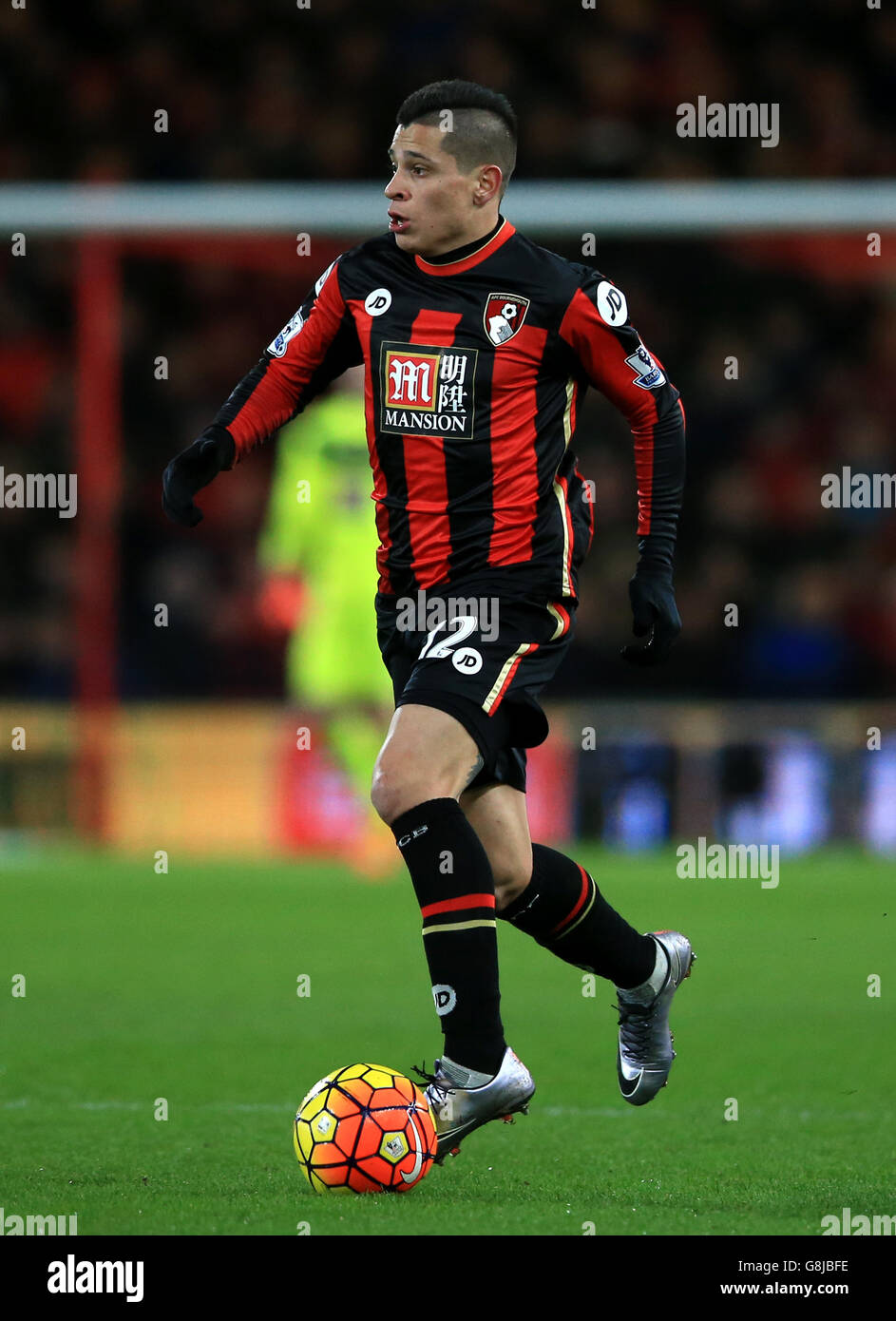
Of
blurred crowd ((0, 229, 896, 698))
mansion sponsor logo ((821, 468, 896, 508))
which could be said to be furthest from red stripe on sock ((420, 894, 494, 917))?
mansion sponsor logo ((821, 468, 896, 508))

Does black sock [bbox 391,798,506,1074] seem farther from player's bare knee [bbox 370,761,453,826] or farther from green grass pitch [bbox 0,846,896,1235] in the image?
green grass pitch [bbox 0,846,896,1235]

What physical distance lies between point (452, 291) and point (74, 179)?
11853 millimetres

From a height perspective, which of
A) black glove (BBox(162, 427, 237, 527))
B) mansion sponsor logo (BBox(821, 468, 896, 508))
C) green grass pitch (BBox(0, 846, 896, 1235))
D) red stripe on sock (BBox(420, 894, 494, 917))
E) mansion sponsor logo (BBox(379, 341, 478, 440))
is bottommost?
green grass pitch (BBox(0, 846, 896, 1235))

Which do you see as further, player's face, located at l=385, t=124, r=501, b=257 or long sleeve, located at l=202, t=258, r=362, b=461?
long sleeve, located at l=202, t=258, r=362, b=461

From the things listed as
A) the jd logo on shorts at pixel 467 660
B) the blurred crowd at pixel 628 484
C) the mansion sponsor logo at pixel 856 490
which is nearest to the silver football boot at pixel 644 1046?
the jd logo on shorts at pixel 467 660

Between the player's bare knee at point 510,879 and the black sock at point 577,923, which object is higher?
the player's bare knee at point 510,879

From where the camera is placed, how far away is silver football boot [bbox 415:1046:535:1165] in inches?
149

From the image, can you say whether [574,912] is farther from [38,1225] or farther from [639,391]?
[38,1225]

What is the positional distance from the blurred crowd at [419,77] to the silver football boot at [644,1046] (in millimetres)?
11224

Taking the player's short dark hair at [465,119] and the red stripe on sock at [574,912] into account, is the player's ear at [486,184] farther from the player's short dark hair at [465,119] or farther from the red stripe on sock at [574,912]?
the red stripe on sock at [574,912]

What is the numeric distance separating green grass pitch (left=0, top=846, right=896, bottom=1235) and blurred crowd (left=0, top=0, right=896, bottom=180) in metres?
7.37

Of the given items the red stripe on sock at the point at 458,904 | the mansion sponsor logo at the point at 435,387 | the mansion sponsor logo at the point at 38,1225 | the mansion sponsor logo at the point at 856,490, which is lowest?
the mansion sponsor logo at the point at 38,1225
